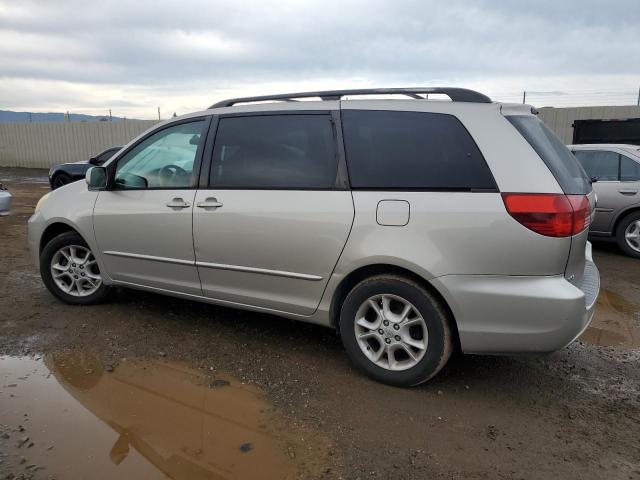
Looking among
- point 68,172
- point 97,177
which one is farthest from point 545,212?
point 68,172

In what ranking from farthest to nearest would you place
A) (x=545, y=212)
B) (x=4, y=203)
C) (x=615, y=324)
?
(x=4, y=203)
(x=615, y=324)
(x=545, y=212)

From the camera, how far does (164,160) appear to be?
423 cm

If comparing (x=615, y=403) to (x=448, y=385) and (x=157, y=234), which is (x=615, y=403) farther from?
(x=157, y=234)

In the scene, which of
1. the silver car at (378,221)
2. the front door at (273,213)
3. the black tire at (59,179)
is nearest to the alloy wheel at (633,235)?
the silver car at (378,221)

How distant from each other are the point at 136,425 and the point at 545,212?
100 inches

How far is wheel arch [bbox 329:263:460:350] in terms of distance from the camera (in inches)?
123

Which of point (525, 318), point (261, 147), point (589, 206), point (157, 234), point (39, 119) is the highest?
point (39, 119)

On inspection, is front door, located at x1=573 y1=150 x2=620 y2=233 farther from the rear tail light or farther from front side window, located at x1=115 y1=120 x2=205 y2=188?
front side window, located at x1=115 y1=120 x2=205 y2=188

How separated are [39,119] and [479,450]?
29.1 m

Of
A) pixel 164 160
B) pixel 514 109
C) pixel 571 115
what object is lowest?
pixel 164 160

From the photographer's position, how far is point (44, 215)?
15.5 ft

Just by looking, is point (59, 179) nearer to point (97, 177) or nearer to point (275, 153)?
point (97, 177)

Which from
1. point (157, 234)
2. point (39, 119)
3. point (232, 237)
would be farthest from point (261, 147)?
point (39, 119)

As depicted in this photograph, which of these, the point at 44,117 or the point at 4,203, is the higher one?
the point at 44,117
